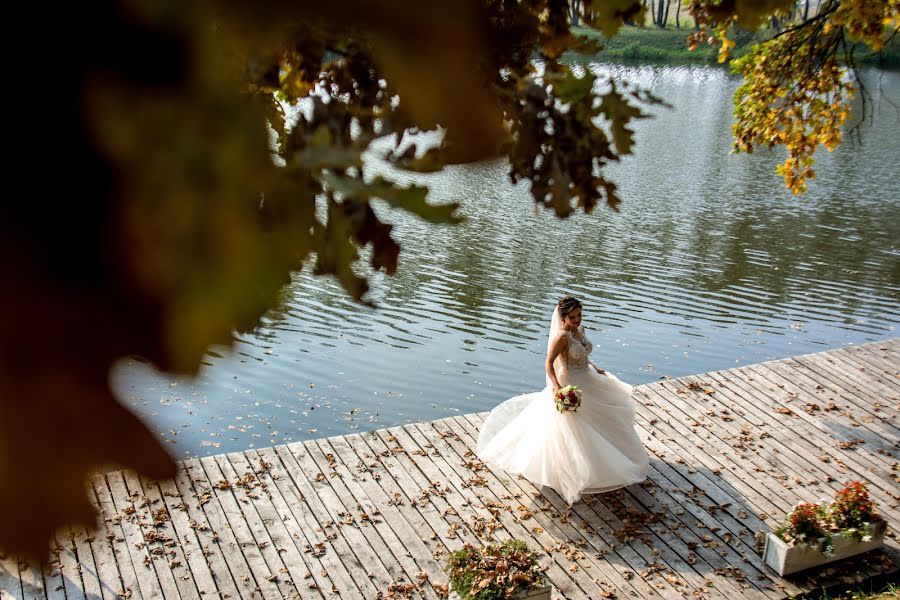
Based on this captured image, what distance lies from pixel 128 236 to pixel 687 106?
2964 centimetres

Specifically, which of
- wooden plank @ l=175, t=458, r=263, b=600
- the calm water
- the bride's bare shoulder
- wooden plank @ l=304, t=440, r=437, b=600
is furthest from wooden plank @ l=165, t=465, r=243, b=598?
the bride's bare shoulder

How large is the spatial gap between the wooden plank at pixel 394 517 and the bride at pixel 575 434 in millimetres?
972

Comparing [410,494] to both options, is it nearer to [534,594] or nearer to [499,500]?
[499,500]

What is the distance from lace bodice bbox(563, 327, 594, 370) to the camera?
702 centimetres

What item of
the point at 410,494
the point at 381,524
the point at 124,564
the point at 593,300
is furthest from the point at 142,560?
the point at 593,300

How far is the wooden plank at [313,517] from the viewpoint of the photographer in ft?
19.8

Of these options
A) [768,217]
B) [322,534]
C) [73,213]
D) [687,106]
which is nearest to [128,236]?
[73,213]

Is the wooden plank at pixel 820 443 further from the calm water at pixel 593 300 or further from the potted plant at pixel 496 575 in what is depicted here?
the potted plant at pixel 496 575

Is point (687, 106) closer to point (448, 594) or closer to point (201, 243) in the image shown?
point (448, 594)

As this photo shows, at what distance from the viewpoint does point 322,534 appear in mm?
6469

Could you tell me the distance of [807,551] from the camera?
6.09 metres

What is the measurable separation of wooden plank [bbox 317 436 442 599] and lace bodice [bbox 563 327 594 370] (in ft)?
5.70

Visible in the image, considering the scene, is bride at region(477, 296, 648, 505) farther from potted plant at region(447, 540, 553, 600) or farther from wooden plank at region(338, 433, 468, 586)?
potted plant at region(447, 540, 553, 600)

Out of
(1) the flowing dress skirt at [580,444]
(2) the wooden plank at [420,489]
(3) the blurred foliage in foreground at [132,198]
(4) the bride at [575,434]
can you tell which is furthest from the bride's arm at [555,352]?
(3) the blurred foliage in foreground at [132,198]
